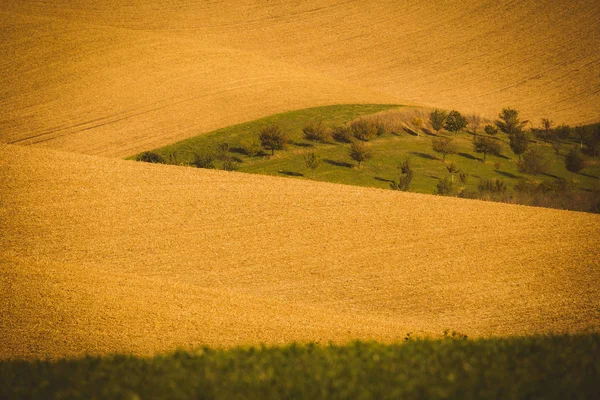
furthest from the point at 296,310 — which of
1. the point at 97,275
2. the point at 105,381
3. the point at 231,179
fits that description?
the point at 231,179

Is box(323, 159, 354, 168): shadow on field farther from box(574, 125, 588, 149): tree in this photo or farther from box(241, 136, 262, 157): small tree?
box(574, 125, 588, 149): tree

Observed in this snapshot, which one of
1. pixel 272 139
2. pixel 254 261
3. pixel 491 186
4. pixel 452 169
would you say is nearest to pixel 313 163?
pixel 272 139

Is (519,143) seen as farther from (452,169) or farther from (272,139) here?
(272,139)

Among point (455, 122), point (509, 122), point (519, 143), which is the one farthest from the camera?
point (509, 122)

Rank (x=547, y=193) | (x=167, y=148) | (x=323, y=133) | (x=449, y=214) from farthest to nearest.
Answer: (x=323, y=133), (x=167, y=148), (x=547, y=193), (x=449, y=214)

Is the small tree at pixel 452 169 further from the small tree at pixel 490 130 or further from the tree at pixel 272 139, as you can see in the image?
the small tree at pixel 490 130

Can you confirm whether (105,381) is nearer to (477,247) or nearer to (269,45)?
(477,247)

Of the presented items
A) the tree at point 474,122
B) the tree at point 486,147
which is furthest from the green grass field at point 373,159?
the tree at point 474,122
